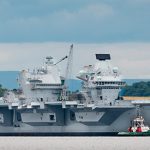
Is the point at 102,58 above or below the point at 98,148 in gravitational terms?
above

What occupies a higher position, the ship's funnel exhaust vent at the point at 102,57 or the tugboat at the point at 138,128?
the ship's funnel exhaust vent at the point at 102,57

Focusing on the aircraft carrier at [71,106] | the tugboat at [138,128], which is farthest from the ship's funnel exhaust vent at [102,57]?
the tugboat at [138,128]

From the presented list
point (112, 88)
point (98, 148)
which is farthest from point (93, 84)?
point (98, 148)

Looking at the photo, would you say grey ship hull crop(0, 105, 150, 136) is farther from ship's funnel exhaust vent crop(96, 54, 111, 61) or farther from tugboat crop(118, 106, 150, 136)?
ship's funnel exhaust vent crop(96, 54, 111, 61)

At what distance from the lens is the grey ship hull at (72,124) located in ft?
456

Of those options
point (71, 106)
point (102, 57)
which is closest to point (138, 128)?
point (71, 106)

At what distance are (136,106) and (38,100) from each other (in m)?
11.1

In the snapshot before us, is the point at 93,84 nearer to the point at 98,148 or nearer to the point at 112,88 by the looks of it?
the point at 112,88

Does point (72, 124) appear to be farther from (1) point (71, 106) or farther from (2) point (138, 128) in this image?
(2) point (138, 128)

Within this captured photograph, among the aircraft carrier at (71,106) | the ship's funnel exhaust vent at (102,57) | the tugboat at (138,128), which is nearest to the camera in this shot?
the tugboat at (138,128)

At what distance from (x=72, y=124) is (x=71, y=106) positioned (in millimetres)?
2755

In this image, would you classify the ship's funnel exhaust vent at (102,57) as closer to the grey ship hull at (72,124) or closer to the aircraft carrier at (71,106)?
the aircraft carrier at (71,106)

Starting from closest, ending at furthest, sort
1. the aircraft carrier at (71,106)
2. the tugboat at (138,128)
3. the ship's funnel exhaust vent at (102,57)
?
the tugboat at (138,128)
the aircraft carrier at (71,106)
the ship's funnel exhaust vent at (102,57)

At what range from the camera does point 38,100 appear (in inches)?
5566
